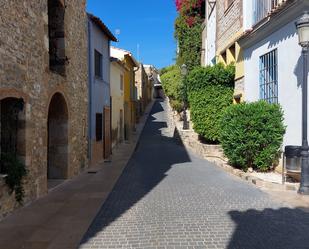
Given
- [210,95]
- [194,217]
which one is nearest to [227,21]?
[210,95]

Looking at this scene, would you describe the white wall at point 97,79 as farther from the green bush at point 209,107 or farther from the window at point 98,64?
the green bush at point 209,107

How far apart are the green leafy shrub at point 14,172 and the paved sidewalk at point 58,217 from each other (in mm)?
395

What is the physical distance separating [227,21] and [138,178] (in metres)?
9.74

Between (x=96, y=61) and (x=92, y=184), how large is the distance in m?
6.80

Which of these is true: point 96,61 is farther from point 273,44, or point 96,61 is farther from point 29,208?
point 29,208

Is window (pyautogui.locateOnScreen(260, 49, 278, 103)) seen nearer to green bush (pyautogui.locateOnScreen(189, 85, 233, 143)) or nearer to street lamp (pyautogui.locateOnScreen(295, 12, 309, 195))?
street lamp (pyautogui.locateOnScreen(295, 12, 309, 195))

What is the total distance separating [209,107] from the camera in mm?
16141

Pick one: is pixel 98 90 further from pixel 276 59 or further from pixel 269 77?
pixel 276 59

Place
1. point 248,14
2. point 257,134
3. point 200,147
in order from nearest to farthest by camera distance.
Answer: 1. point 257,134
2. point 248,14
3. point 200,147

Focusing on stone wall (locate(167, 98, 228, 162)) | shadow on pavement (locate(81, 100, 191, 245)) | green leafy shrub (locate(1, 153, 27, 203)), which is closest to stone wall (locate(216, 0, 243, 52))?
stone wall (locate(167, 98, 228, 162))

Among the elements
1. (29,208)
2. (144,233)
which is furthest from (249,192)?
(29,208)

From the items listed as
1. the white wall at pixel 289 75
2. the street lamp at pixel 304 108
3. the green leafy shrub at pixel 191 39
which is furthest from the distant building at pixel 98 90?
the green leafy shrub at pixel 191 39

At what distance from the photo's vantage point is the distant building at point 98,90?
559 inches

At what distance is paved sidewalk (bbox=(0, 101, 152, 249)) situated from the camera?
18.1 feet
